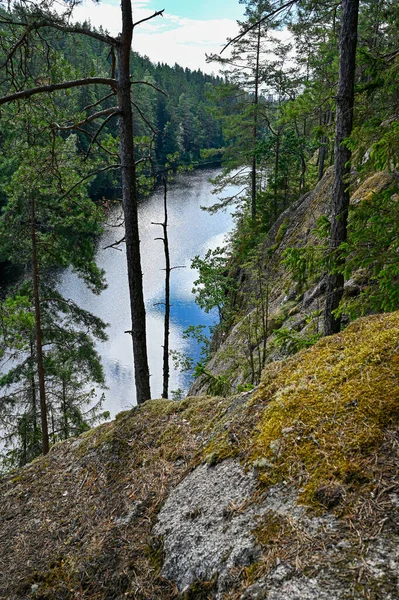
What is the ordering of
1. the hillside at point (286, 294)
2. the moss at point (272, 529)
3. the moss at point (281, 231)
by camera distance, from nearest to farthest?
1. the moss at point (272, 529)
2. the hillside at point (286, 294)
3. the moss at point (281, 231)

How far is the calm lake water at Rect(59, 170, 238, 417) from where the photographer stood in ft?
59.2

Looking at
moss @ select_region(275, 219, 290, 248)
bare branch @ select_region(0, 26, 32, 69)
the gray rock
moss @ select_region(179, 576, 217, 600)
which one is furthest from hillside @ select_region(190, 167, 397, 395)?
bare branch @ select_region(0, 26, 32, 69)

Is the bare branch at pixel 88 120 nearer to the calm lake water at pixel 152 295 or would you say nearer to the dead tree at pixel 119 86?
the dead tree at pixel 119 86

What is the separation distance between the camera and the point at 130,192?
19.0ft

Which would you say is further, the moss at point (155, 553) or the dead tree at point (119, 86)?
the dead tree at point (119, 86)

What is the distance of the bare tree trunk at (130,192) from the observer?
5.42 m

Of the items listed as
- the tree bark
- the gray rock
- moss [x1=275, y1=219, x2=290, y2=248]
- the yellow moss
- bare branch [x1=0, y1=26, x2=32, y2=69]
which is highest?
moss [x1=275, y1=219, x2=290, y2=248]

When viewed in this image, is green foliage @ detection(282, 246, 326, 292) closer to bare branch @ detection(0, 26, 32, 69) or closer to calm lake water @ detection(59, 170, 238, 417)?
bare branch @ detection(0, 26, 32, 69)

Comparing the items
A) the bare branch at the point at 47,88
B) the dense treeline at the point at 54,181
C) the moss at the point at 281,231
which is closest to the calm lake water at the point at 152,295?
the dense treeline at the point at 54,181

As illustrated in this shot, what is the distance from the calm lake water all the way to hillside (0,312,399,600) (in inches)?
368

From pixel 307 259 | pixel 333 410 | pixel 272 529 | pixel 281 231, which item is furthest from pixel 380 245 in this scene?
pixel 281 231

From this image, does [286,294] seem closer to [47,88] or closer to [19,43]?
[47,88]

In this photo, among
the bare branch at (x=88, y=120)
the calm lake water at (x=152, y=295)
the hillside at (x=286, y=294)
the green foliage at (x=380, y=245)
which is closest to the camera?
the green foliage at (x=380, y=245)

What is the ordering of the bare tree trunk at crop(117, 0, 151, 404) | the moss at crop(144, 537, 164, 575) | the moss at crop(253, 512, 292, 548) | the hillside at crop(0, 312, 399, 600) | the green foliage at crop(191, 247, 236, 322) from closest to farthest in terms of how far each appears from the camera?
the hillside at crop(0, 312, 399, 600) < the moss at crop(253, 512, 292, 548) < the moss at crop(144, 537, 164, 575) < the bare tree trunk at crop(117, 0, 151, 404) < the green foliage at crop(191, 247, 236, 322)
